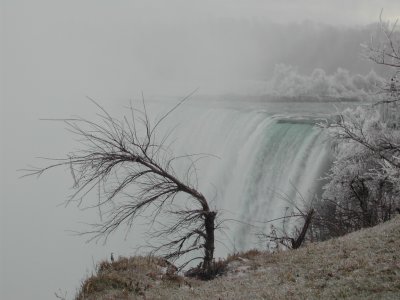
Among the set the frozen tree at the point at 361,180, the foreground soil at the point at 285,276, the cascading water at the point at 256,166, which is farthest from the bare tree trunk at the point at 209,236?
the cascading water at the point at 256,166

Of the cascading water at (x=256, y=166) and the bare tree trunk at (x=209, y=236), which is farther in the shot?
the cascading water at (x=256, y=166)

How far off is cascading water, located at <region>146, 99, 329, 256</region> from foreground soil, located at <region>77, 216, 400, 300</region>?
15187 mm

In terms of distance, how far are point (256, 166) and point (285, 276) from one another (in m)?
27.8

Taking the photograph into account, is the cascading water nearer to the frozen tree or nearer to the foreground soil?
the frozen tree

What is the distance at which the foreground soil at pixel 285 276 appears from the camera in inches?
320

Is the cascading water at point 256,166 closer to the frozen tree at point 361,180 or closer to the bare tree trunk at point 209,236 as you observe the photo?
the frozen tree at point 361,180

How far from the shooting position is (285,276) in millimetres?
9812

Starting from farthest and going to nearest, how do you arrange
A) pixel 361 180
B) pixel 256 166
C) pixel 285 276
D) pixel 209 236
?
pixel 256 166 < pixel 361 180 < pixel 209 236 < pixel 285 276

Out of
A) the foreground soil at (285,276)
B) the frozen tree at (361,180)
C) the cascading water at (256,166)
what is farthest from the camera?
the cascading water at (256,166)

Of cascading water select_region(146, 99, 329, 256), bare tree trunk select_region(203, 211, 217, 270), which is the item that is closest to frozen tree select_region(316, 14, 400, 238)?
cascading water select_region(146, 99, 329, 256)

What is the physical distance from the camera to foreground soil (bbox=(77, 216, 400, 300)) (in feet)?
26.7

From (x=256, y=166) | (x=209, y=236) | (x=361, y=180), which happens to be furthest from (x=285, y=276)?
(x=256, y=166)

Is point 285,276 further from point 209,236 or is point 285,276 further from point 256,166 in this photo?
point 256,166

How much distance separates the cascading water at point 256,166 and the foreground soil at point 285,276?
15.2m
